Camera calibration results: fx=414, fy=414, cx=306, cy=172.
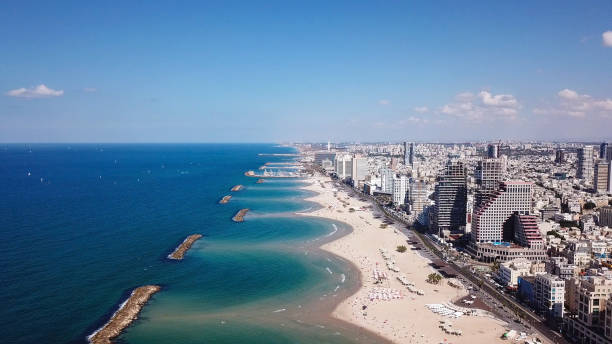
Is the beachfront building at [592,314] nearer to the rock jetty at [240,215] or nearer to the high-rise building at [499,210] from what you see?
the high-rise building at [499,210]

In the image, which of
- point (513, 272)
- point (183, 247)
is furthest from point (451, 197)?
point (183, 247)

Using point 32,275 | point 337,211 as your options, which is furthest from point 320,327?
point 337,211

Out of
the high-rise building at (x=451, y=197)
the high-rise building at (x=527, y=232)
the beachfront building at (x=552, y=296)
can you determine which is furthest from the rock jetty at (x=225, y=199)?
the beachfront building at (x=552, y=296)

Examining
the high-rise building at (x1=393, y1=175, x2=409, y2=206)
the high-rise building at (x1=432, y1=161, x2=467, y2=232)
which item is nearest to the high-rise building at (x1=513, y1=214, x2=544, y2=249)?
the high-rise building at (x1=432, y1=161, x2=467, y2=232)

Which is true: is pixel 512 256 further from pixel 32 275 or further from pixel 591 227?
pixel 32 275

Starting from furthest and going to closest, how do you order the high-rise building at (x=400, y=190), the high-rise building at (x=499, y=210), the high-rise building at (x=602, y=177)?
the high-rise building at (x=602, y=177), the high-rise building at (x=400, y=190), the high-rise building at (x=499, y=210)

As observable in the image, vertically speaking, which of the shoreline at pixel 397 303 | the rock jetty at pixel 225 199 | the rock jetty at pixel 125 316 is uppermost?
the rock jetty at pixel 225 199

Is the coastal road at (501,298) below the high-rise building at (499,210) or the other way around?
below
